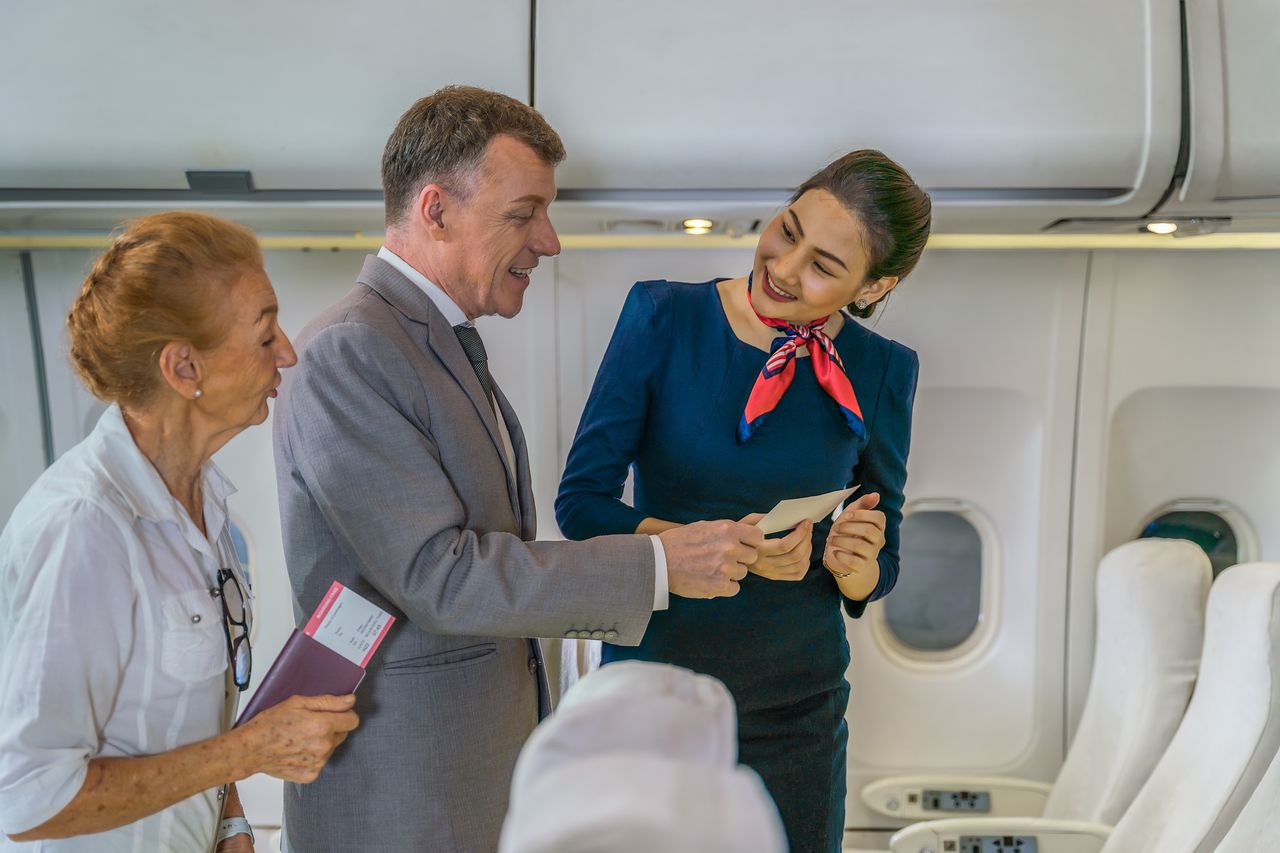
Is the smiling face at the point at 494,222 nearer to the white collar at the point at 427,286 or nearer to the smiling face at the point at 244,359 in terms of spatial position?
the white collar at the point at 427,286

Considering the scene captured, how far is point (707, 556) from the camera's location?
1629 mm

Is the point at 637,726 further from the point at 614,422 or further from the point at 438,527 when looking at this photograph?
the point at 614,422

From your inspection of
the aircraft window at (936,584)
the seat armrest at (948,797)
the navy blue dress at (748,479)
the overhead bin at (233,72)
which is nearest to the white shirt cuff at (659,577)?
the navy blue dress at (748,479)

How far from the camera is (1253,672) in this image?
239cm

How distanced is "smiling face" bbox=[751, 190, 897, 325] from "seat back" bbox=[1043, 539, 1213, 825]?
1.76 metres

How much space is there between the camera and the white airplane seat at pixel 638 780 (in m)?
0.44

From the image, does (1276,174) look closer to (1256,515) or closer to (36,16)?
(1256,515)

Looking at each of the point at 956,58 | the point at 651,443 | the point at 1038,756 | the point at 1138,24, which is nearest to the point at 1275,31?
the point at 1138,24

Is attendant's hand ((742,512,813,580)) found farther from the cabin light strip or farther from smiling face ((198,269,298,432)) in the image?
the cabin light strip

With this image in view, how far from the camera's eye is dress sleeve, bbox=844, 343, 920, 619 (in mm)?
2115

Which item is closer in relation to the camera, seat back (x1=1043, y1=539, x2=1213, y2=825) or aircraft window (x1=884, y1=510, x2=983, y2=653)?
seat back (x1=1043, y1=539, x2=1213, y2=825)

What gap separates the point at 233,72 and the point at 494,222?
2.98ft

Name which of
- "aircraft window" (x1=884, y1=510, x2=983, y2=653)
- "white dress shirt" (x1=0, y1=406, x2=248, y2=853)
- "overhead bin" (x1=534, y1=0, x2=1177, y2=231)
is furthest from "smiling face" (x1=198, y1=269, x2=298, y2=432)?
"aircraft window" (x1=884, y1=510, x2=983, y2=653)

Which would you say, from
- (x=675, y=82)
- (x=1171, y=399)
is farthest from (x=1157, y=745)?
(x=675, y=82)
